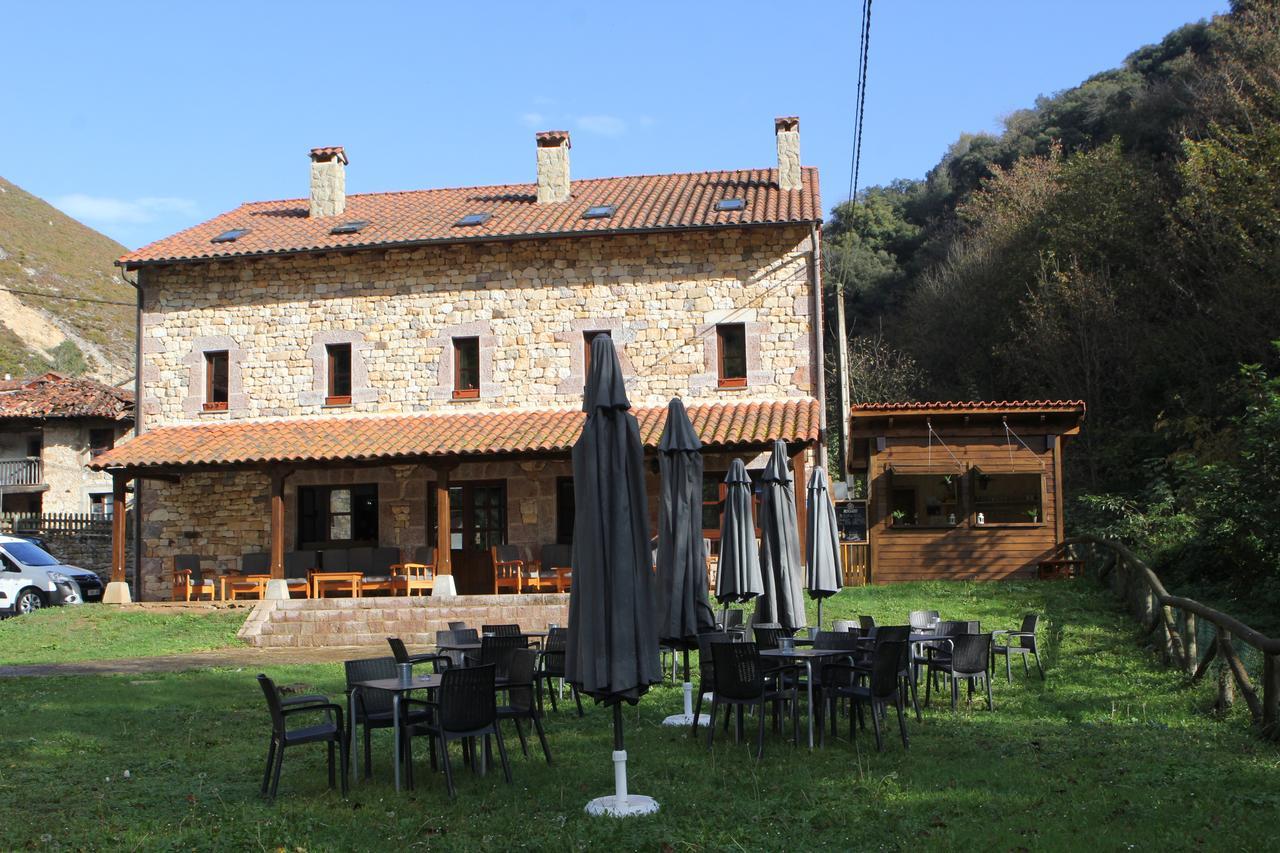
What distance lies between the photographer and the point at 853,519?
21.1 metres

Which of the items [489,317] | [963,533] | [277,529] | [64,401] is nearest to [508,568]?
[277,529]

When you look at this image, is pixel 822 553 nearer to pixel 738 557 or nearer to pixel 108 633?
pixel 738 557

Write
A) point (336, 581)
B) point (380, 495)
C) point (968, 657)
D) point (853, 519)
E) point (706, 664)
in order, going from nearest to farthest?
point (706, 664) → point (968, 657) → point (336, 581) → point (380, 495) → point (853, 519)

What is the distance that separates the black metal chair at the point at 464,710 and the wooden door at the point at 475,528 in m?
13.0

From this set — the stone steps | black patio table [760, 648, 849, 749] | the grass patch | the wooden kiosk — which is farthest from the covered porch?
black patio table [760, 648, 849, 749]

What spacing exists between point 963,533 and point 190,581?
42.2 feet

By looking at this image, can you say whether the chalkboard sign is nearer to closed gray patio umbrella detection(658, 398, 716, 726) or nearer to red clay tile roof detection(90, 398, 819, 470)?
red clay tile roof detection(90, 398, 819, 470)

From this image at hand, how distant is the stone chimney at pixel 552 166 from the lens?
22.7 m

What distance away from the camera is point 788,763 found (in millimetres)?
7805

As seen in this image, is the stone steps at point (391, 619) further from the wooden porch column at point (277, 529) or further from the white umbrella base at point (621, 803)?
the white umbrella base at point (621, 803)

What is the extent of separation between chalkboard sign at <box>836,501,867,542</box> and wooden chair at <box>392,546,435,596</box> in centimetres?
715

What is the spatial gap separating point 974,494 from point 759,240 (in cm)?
561

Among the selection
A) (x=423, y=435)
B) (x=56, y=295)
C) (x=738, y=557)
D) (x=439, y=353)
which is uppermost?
(x=56, y=295)

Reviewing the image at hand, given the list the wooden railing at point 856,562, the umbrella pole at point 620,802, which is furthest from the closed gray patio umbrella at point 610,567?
the wooden railing at point 856,562
